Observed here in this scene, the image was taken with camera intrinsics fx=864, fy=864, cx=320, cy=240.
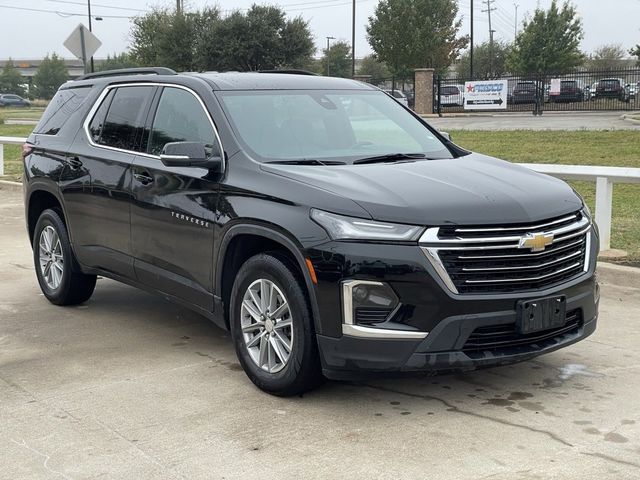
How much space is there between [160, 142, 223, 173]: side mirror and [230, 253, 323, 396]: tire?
667mm

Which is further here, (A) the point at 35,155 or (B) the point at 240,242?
(A) the point at 35,155

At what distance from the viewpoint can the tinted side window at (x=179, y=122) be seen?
17.9 feet

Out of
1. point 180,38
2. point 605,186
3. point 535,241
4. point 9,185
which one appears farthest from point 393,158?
point 180,38

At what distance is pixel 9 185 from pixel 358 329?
1309 cm

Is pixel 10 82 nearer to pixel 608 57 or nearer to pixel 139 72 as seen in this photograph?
pixel 608 57

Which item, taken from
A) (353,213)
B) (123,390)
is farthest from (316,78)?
(123,390)

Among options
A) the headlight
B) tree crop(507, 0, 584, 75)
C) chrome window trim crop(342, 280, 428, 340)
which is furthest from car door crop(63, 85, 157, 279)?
tree crop(507, 0, 584, 75)

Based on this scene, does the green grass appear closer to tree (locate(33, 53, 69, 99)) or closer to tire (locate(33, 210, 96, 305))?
tire (locate(33, 210, 96, 305))

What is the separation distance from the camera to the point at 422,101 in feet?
128

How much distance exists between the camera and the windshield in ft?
17.2

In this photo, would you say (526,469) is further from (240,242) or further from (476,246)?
(240,242)

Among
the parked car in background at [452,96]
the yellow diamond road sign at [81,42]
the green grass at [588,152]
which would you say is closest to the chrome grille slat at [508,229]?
the green grass at [588,152]

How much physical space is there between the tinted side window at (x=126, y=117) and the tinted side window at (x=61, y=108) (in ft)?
1.86

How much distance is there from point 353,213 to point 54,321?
3270 mm
